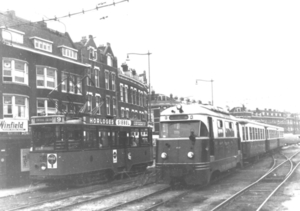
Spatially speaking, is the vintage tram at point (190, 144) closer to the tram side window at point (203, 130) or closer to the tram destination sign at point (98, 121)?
the tram side window at point (203, 130)

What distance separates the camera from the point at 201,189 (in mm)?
13680

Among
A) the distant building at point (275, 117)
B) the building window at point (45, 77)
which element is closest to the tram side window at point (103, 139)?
the building window at point (45, 77)

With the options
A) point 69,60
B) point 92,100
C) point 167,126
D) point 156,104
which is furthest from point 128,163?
point 156,104

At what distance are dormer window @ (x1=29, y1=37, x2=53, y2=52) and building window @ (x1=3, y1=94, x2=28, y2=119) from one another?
4.79 meters

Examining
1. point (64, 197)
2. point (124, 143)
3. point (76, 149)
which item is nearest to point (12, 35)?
point (124, 143)

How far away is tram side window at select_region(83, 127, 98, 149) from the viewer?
15938mm

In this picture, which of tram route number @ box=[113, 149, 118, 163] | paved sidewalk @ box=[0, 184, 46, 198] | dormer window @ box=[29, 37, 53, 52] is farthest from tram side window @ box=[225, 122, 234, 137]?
dormer window @ box=[29, 37, 53, 52]

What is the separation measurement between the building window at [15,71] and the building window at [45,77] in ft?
5.13

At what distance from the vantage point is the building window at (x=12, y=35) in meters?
22.6

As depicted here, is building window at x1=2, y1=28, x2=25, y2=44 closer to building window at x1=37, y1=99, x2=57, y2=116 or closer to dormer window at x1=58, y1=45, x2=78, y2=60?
building window at x1=37, y1=99, x2=57, y2=116

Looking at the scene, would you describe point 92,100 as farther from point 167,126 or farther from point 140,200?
point 140,200

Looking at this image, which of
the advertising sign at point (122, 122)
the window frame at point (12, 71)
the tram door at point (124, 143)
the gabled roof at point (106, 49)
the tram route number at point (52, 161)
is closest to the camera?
the tram route number at point (52, 161)

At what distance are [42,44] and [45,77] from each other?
9.75 ft

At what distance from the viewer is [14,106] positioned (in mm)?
22359
